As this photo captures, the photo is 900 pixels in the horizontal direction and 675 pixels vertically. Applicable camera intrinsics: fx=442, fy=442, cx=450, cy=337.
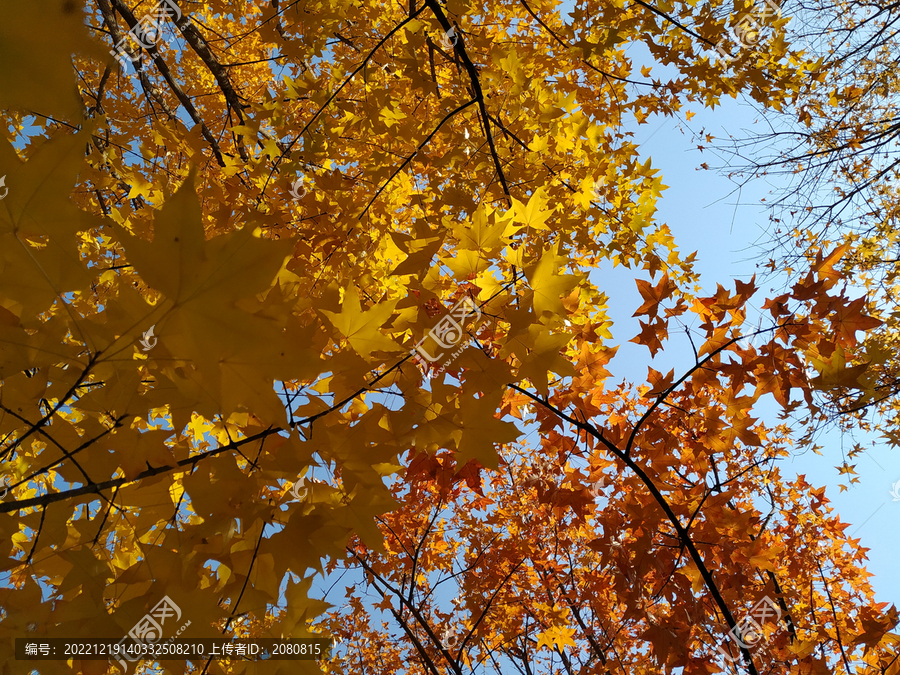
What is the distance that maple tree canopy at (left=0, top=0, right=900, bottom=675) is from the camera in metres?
0.57

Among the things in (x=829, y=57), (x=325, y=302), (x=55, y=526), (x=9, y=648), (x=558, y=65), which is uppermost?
(x=558, y=65)

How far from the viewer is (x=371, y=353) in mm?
961

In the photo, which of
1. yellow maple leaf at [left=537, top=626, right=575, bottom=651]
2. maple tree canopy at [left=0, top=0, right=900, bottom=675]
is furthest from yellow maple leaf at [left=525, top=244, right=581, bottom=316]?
yellow maple leaf at [left=537, top=626, right=575, bottom=651]

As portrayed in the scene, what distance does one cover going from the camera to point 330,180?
2.18 m

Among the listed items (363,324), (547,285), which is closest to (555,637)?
(547,285)

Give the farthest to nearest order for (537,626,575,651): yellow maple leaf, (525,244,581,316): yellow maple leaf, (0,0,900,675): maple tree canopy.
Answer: (537,626,575,651): yellow maple leaf → (525,244,581,316): yellow maple leaf → (0,0,900,675): maple tree canopy

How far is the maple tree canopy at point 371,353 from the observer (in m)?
0.57

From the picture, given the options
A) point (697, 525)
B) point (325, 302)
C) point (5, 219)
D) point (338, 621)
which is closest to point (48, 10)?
point (5, 219)

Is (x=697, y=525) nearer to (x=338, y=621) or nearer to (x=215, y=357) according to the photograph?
(x=215, y=357)

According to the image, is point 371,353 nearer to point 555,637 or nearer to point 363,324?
point 363,324

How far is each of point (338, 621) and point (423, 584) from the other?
4.00 ft

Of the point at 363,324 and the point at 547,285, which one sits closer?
the point at 363,324

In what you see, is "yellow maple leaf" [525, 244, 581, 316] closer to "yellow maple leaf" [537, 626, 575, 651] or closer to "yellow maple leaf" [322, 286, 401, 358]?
"yellow maple leaf" [322, 286, 401, 358]

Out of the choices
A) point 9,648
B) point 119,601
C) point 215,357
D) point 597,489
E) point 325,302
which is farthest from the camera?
point 597,489
